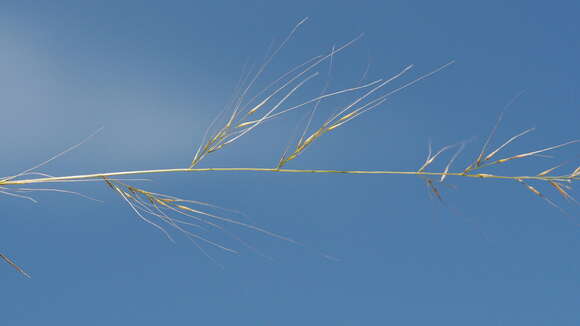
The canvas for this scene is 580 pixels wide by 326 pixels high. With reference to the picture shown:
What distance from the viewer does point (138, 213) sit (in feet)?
4.64

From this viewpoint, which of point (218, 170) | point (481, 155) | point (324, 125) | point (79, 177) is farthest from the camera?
point (481, 155)

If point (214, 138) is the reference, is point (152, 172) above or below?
below

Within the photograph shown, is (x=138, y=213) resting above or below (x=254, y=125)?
below

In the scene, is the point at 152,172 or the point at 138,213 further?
the point at 138,213

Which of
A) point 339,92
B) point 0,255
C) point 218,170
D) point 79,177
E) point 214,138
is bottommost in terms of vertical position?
point 0,255

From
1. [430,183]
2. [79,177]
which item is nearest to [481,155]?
[430,183]

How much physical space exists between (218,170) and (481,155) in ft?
2.46

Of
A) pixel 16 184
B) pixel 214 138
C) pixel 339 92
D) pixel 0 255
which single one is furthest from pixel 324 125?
pixel 0 255

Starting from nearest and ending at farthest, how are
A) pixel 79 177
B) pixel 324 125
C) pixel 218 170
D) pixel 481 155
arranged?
pixel 79 177
pixel 218 170
pixel 324 125
pixel 481 155

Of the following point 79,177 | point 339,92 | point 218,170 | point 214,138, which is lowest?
point 79,177

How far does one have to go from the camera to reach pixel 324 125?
1428 mm

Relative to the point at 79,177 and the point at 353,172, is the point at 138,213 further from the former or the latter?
the point at 353,172

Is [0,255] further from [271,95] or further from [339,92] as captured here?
[339,92]

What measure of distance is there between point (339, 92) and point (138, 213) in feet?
2.00
